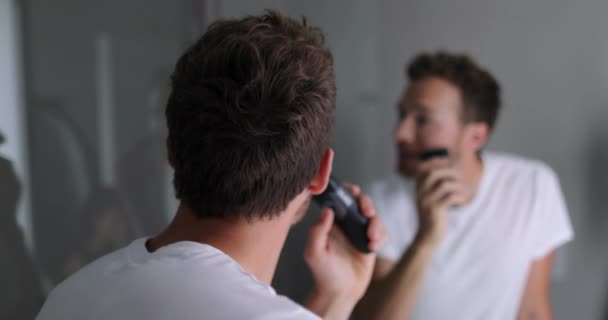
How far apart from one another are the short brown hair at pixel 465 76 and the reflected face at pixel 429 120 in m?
0.01

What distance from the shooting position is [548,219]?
1.22 m

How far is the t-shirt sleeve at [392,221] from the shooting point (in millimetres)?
1191

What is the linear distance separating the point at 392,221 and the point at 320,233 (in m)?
0.53

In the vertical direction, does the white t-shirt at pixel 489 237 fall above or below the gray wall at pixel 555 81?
below

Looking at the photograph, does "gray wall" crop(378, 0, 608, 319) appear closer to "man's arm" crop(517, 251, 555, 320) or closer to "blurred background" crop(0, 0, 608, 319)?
"blurred background" crop(0, 0, 608, 319)

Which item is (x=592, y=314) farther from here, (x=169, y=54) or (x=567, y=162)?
(x=169, y=54)

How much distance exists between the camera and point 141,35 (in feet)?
2.68

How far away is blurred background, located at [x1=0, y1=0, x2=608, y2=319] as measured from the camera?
2.30 feet

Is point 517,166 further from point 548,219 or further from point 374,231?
point 374,231

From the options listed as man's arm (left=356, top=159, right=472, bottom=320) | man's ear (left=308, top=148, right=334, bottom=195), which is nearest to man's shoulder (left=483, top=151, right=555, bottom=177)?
man's arm (left=356, top=159, right=472, bottom=320)

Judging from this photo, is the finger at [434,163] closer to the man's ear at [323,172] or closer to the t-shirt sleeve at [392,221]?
the t-shirt sleeve at [392,221]

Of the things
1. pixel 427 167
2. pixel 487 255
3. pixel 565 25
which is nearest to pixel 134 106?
pixel 427 167

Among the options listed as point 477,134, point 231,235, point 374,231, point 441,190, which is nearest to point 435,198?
point 441,190

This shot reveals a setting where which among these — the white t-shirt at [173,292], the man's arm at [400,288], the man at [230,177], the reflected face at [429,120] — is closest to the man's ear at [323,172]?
the man at [230,177]
